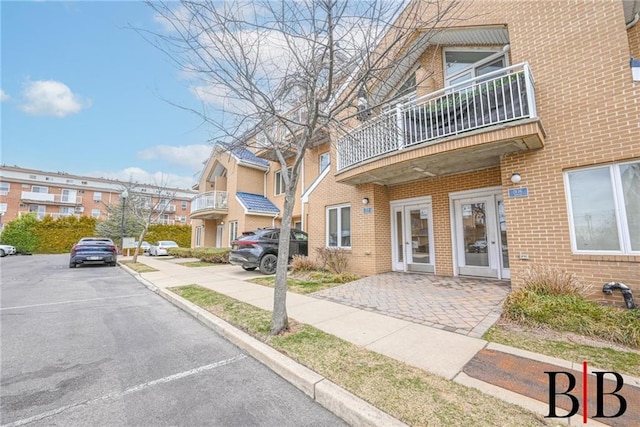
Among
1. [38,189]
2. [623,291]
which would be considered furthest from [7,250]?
[623,291]

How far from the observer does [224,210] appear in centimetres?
1872

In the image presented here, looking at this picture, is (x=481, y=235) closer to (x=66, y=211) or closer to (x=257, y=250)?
(x=257, y=250)

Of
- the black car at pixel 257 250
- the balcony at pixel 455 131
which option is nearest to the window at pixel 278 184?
the black car at pixel 257 250

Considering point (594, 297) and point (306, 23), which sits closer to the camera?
point (306, 23)

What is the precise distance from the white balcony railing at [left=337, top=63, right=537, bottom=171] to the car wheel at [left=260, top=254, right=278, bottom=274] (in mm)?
5586

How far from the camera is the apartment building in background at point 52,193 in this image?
3769 centimetres

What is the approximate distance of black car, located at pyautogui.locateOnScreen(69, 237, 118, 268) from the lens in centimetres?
1445

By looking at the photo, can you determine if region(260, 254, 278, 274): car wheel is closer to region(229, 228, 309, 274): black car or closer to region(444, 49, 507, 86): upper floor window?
region(229, 228, 309, 274): black car

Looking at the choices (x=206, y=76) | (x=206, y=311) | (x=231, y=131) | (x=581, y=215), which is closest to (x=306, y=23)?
(x=206, y=76)

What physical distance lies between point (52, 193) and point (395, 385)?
187 ft

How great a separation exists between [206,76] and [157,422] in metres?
4.87

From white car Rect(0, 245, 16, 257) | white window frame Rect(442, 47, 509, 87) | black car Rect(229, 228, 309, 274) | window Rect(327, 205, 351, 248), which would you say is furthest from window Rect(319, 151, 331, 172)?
white car Rect(0, 245, 16, 257)

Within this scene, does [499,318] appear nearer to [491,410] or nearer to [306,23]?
[491,410]

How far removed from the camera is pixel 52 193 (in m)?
41.1
